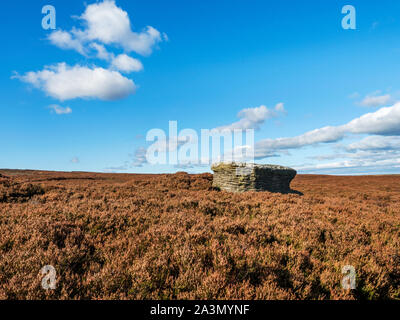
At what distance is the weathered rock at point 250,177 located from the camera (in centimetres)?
1542

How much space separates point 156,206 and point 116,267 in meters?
4.61

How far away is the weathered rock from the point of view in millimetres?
15422

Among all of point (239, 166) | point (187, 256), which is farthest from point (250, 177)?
point (187, 256)

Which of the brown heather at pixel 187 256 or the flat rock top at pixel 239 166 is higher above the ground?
the flat rock top at pixel 239 166

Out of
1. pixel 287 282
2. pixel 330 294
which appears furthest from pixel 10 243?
pixel 330 294

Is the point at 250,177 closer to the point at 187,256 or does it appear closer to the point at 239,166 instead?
the point at 239,166

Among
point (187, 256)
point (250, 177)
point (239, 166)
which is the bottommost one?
point (187, 256)

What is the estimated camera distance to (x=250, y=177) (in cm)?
1541

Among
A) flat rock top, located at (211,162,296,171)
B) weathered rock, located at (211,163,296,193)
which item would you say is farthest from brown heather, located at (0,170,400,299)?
flat rock top, located at (211,162,296,171)

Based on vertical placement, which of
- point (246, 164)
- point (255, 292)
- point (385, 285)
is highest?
point (246, 164)

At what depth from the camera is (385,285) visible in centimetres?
374

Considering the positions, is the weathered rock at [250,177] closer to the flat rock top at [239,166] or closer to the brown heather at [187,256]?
the flat rock top at [239,166]

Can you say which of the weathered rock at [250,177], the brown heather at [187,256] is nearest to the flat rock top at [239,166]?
the weathered rock at [250,177]
